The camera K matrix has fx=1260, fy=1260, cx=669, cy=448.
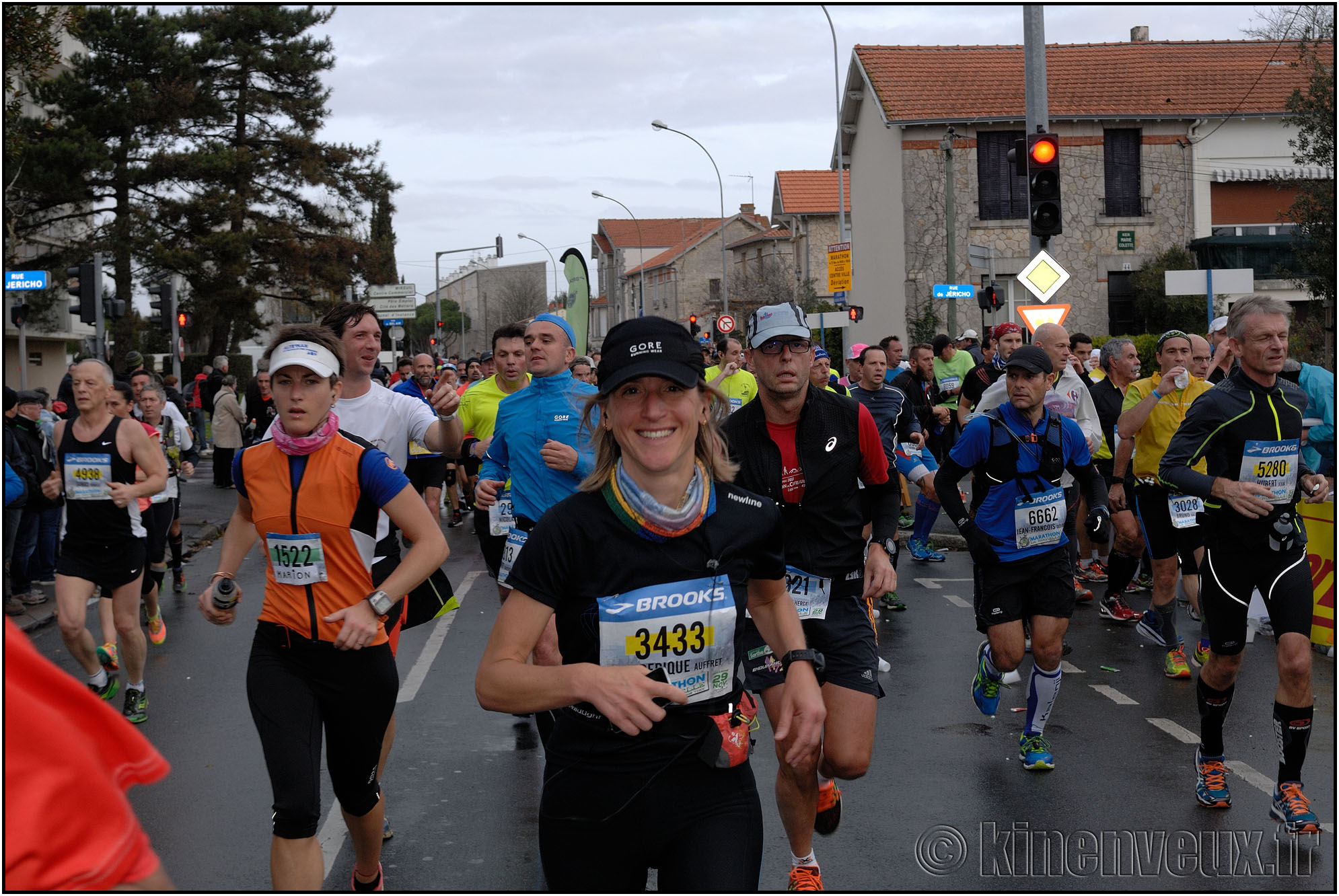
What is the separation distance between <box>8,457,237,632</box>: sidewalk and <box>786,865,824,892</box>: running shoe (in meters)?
5.20

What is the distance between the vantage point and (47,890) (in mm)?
1461

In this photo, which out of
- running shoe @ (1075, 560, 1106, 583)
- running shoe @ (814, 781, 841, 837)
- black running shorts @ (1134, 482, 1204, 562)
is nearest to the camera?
running shoe @ (814, 781, 841, 837)

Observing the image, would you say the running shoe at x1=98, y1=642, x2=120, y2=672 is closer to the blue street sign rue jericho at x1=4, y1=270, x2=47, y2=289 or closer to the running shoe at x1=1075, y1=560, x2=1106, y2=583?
the running shoe at x1=1075, y1=560, x2=1106, y2=583

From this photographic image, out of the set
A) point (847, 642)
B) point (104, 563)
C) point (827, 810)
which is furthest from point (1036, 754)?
point (104, 563)

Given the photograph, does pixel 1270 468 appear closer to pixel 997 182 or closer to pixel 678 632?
pixel 678 632

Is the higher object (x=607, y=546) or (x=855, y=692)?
(x=607, y=546)

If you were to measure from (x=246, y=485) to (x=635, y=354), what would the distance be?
82.0 inches

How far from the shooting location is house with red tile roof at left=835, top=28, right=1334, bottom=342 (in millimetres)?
36281

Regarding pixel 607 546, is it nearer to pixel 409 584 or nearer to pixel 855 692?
pixel 409 584

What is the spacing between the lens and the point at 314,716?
4.19m

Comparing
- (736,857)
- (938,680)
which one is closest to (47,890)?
(736,857)

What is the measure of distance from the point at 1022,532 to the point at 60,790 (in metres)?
5.52

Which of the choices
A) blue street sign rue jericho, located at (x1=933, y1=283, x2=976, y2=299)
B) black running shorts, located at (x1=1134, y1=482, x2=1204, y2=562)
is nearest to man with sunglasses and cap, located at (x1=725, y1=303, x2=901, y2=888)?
black running shorts, located at (x1=1134, y1=482, x2=1204, y2=562)

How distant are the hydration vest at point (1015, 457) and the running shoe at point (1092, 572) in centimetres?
561
